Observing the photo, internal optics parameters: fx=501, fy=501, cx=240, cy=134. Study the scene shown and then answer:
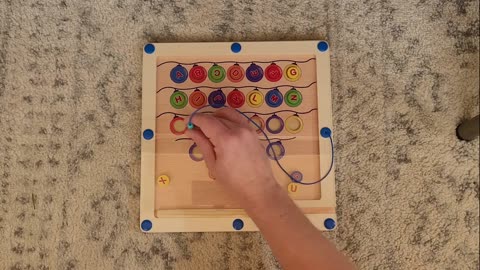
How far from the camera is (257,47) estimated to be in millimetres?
948

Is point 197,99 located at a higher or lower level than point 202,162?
higher

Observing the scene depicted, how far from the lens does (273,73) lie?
940mm

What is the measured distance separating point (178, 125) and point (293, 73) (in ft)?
0.77

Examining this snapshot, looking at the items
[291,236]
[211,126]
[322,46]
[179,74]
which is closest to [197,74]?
[179,74]

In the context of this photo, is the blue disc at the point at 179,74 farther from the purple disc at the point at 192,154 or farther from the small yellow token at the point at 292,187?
the small yellow token at the point at 292,187

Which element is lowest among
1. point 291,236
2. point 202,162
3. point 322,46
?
point 291,236

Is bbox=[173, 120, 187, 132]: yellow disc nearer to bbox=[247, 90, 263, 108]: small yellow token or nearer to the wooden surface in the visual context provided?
the wooden surface

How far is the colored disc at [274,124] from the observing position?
0.93 meters

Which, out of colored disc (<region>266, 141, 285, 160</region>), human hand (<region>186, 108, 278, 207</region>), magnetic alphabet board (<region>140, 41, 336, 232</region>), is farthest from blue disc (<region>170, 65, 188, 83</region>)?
colored disc (<region>266, 141, 285, 160</region>)

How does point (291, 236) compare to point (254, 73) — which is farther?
point (254, 73)

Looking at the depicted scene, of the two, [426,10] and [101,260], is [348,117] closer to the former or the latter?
[426,10]

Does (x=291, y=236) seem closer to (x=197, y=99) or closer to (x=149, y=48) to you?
(x=197, y=99)

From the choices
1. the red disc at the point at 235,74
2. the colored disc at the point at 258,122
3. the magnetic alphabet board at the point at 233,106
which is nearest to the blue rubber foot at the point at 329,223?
the magnetic alphabet board at the point at 233,106

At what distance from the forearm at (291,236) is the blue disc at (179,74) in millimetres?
275
